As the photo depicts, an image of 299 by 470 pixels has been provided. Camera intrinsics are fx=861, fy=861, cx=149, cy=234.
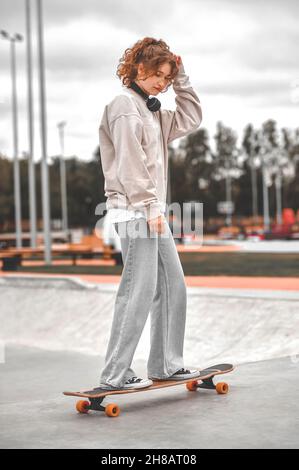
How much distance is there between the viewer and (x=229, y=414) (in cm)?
482

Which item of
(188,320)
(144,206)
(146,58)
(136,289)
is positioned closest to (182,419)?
(136,289)

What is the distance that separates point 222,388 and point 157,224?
3.87 feet

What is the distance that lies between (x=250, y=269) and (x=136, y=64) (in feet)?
55.2

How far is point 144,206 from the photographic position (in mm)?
4984

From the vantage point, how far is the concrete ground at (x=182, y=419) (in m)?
4.21

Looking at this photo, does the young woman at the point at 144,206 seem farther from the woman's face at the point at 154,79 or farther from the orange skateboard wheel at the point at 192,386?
the orange skateboard wheel at the point at 192,386

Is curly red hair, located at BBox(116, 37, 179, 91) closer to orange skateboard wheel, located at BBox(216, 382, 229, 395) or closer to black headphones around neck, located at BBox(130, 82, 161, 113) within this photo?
black headphones around neck, located at BBox(130, 82, 161, 113)

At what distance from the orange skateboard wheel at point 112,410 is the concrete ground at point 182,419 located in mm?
38

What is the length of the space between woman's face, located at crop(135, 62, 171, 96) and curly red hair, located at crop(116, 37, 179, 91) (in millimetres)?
20

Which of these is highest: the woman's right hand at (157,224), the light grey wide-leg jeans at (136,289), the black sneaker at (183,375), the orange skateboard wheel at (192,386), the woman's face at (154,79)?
the woman's face at (154,79)

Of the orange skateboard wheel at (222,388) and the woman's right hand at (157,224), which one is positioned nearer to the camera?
the woman's right hand at (157,224)

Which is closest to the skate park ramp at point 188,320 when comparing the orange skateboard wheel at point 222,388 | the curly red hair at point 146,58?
the orange skateboard wheel at point 222,388

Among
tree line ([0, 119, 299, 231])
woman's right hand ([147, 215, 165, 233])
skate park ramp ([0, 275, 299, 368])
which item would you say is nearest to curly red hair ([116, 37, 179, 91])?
woman's right hand ([147, 215, 165, 233])
